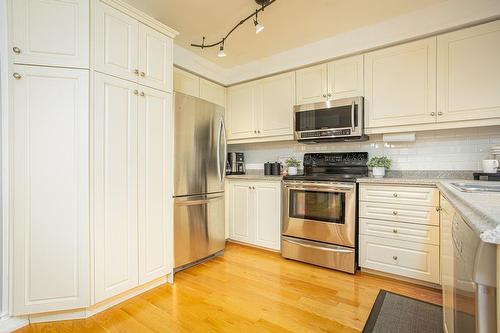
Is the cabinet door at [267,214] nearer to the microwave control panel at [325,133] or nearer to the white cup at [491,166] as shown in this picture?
the microwave control panel at [325,133]

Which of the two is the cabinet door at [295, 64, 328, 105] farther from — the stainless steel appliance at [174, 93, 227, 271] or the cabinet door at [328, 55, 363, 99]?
the stainless steel appliance at [174, 93, 227, 271]

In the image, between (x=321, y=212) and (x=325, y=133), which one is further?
(x=325, y=133)

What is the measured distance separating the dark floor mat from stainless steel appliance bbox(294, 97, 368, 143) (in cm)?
153

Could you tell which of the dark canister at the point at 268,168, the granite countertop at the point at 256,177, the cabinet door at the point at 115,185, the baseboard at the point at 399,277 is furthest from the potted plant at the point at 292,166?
the cabinet door at the point at 115,185

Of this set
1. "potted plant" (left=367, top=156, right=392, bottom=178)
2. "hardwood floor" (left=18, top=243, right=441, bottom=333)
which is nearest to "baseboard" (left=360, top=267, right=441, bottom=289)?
"hardwood floor" (left=18, top=243, right=441, bottom=333)

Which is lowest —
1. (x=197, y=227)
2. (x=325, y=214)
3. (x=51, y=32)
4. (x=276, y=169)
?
(x=197, y=227)

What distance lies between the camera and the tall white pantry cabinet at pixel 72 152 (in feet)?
5.27

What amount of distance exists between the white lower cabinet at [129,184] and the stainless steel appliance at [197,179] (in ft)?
0.55

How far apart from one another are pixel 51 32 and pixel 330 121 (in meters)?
2.51

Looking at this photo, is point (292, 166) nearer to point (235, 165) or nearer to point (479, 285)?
point (235, 165)

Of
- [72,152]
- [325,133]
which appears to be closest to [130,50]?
[72,152]

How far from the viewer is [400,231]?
2.26m

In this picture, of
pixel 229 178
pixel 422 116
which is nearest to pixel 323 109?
pixel 422 116

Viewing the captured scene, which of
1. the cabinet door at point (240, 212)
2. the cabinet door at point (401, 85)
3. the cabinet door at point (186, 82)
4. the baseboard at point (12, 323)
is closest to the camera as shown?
the baseboard at point (12, 323)
